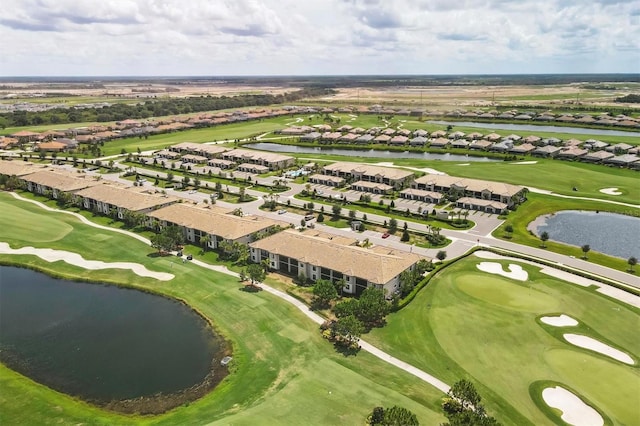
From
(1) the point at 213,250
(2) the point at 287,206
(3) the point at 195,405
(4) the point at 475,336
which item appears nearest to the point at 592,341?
(4) the point at 475,336

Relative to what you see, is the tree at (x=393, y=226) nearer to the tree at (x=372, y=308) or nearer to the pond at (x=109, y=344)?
the tree at (x=372, y=308)

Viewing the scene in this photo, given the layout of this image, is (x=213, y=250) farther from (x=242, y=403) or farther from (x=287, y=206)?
(x=242, y=403)

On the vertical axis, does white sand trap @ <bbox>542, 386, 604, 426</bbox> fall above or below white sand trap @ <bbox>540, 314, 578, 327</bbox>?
below

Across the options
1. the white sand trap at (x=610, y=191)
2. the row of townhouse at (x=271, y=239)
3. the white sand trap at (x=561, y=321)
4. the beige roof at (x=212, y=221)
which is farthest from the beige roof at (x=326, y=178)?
the white sand trap at (x=561, y=321)

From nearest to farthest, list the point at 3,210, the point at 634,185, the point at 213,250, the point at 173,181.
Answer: the point at 213,250 → the point at 3,210 → the point at 634,185 → the point at 173,181

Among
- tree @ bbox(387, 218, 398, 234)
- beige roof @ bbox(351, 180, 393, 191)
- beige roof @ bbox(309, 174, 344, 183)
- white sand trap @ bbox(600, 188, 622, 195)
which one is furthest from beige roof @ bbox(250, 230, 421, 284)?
white sand trap @ bbox(600, 188, 622, 195)

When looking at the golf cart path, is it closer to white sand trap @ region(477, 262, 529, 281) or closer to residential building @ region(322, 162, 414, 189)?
white sand trap @ region(477, 262, 529, 281)
